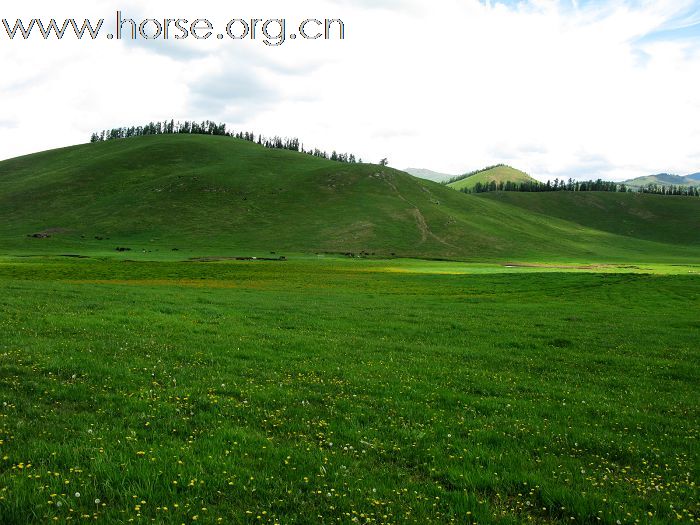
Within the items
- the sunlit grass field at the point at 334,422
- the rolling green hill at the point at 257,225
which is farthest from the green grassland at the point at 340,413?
the rolling green hill at the point at 257,225

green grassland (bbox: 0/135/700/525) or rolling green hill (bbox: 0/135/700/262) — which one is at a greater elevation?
rolling green hill (bbox: 0/135/700/262)

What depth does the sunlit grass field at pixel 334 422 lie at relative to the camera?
789cm

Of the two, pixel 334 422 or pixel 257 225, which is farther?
pixel 257 225

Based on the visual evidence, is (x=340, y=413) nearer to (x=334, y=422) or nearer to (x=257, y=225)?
(x=334, y=422)

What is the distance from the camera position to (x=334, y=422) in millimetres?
11555

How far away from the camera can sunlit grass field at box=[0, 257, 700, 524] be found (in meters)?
7.89

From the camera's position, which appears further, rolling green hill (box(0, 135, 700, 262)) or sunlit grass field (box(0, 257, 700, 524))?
rolling green hill (box(0, 135, 700, 262))

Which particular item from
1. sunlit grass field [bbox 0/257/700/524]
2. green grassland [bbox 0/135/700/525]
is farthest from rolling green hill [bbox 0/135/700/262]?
sunlit grass field [bbox 0/257/700/524]

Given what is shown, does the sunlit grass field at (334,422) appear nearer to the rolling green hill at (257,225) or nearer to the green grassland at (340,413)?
the green grassland at (340,413)

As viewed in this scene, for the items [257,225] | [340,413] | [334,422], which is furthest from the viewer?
[257,225]

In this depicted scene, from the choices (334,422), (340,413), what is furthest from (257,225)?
(334,422)

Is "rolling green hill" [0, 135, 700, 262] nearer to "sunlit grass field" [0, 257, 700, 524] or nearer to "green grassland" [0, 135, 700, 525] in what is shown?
"green grassland" [0, 135, 700, 525]

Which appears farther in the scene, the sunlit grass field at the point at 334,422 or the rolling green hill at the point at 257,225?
the rolling green hill at the point at 257,225

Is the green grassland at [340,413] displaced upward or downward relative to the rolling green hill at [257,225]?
downward
